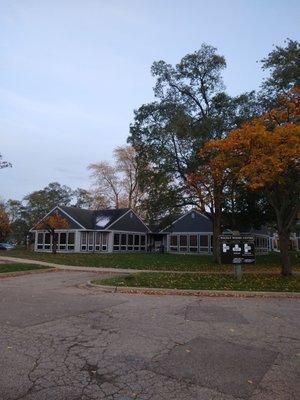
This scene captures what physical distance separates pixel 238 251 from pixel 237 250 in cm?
6

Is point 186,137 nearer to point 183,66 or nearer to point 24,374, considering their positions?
point 183,66

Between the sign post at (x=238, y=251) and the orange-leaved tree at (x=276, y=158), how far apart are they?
2432 millimetres

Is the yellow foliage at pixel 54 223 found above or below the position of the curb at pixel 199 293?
above

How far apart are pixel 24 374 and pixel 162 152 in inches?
1077

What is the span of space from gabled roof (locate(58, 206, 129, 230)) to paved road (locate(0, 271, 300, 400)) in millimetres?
38968

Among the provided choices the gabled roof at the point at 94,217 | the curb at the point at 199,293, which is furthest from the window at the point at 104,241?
the curb at the point at 199,293

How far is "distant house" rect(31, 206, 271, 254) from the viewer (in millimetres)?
50000

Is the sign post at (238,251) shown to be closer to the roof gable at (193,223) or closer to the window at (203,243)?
the roof gable at (193,223)

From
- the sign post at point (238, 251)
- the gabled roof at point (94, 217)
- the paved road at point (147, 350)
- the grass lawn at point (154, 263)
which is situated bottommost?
the paved road at point (147, 350)

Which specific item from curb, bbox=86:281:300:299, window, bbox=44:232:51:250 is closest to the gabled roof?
window, bbox=44:232:51:250

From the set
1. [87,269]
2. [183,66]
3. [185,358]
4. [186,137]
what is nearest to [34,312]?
[185,358]

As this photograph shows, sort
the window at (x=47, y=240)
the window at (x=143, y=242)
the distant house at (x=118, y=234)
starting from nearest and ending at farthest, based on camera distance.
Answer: the distant house at (x=118, y=234)
the window at (x=47, y=240)
the window at (x=143, y=242)

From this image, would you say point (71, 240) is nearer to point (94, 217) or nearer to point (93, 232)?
point (93, 232)

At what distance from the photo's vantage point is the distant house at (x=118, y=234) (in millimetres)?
50000
